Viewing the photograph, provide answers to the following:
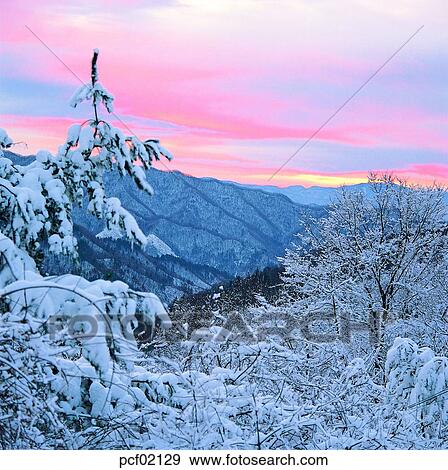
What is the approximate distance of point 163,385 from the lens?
4.95 m

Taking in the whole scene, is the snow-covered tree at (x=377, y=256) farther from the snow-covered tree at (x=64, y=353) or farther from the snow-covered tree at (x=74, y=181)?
the snow-covered tree at (x=64, y=353)

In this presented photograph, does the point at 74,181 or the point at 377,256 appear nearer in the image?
the point at 74,181

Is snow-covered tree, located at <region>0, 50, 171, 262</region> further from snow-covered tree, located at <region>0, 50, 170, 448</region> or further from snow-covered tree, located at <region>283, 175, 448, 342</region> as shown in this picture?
snow-covered tree, located at <region>283, 175, 448, 342</region>

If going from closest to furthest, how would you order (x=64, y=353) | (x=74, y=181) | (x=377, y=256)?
1. (x=64, y=353)
2. (x=74, y=181)
3. (x=377, y=256)

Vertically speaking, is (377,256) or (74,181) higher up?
(74,181)

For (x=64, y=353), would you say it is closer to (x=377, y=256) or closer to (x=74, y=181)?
(x=74, y=181)

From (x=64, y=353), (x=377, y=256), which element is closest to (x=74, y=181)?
(x=64, y=353)

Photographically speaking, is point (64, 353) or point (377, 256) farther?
point (377, 256)

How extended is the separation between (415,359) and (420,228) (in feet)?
59.5

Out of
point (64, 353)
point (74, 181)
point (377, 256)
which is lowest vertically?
point (377, 256)

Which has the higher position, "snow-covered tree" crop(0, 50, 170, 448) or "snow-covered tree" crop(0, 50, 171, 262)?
"snow-covered tree" crop(0, 50, 171, 262)

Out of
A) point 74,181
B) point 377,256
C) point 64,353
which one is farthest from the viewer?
point 377,256

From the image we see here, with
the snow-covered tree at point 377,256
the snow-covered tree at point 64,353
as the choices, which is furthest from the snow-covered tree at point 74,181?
the snow-covered tree at point 377,256

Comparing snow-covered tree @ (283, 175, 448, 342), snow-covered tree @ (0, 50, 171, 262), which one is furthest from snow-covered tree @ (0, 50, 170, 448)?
snow-covered tree @ (283, 175, 448, 342)
